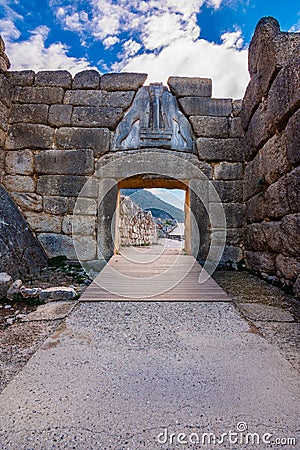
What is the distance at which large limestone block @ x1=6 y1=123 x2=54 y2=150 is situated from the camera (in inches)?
184

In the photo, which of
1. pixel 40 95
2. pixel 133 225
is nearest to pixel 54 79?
pixel 40 95

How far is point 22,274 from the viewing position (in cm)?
360

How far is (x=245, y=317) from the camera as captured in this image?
2248 millimetres

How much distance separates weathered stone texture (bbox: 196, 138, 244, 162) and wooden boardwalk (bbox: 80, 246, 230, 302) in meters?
1.87

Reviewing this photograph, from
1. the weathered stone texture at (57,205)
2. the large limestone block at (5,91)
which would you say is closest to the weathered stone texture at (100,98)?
the large limestone block at (5,91)

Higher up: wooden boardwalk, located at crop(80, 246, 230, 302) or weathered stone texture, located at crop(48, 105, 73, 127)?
weathered stone texture, located at crop(48, 105, 73, 127)

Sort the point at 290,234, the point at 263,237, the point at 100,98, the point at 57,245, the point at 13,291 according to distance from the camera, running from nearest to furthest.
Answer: the point at 13,291
the point at 290,234
the point at 263,237
the point at 57,245
the point at 100,98

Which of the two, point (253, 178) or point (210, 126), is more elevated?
point (210, 126)

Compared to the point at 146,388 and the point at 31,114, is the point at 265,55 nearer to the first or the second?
the point at 31,114

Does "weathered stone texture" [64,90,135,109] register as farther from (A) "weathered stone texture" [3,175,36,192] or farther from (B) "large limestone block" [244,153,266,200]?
(B) "large limestone block" [244,153,266,200]

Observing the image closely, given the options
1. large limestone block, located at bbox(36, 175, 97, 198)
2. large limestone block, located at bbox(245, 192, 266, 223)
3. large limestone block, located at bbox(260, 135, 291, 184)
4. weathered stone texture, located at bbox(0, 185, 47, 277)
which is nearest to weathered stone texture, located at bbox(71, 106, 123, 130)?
large limestone block, located at bbox(36, 175, 97, 198)

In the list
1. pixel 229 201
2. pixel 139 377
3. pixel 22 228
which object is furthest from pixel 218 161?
pixel 139 377

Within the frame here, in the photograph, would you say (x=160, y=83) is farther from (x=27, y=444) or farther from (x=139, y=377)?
(x=27, y=444)

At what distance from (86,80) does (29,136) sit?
4.64ft
